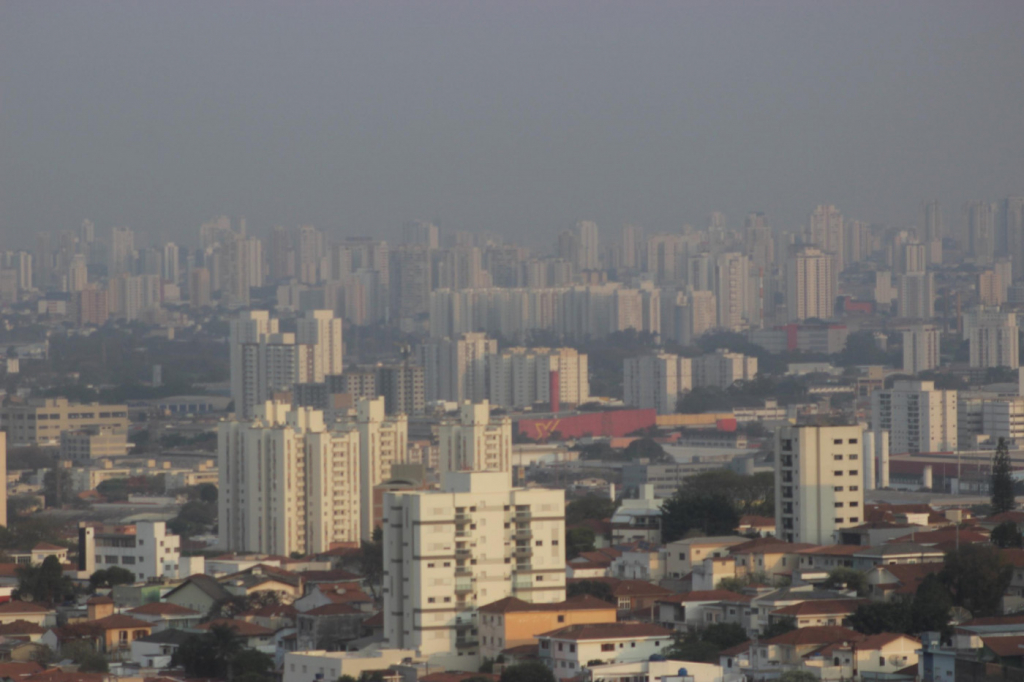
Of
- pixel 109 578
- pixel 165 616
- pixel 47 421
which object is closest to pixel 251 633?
pixel 165 616

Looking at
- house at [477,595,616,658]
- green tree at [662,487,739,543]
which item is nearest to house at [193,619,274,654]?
house at [477,595,616,658]

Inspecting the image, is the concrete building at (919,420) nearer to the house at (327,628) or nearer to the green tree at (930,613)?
the house at (327,628)

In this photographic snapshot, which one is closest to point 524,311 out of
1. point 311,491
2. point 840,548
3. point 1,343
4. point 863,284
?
point 863,284

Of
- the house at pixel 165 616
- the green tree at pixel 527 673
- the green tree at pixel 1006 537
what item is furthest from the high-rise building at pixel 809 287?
the green tree at pixel 527 673

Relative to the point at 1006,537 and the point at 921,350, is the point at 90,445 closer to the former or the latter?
the point at 921,350

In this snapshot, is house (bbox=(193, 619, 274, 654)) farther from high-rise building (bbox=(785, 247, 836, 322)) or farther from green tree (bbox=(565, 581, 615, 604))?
high-rise building (bbox=(785, 247, 836, 322))
